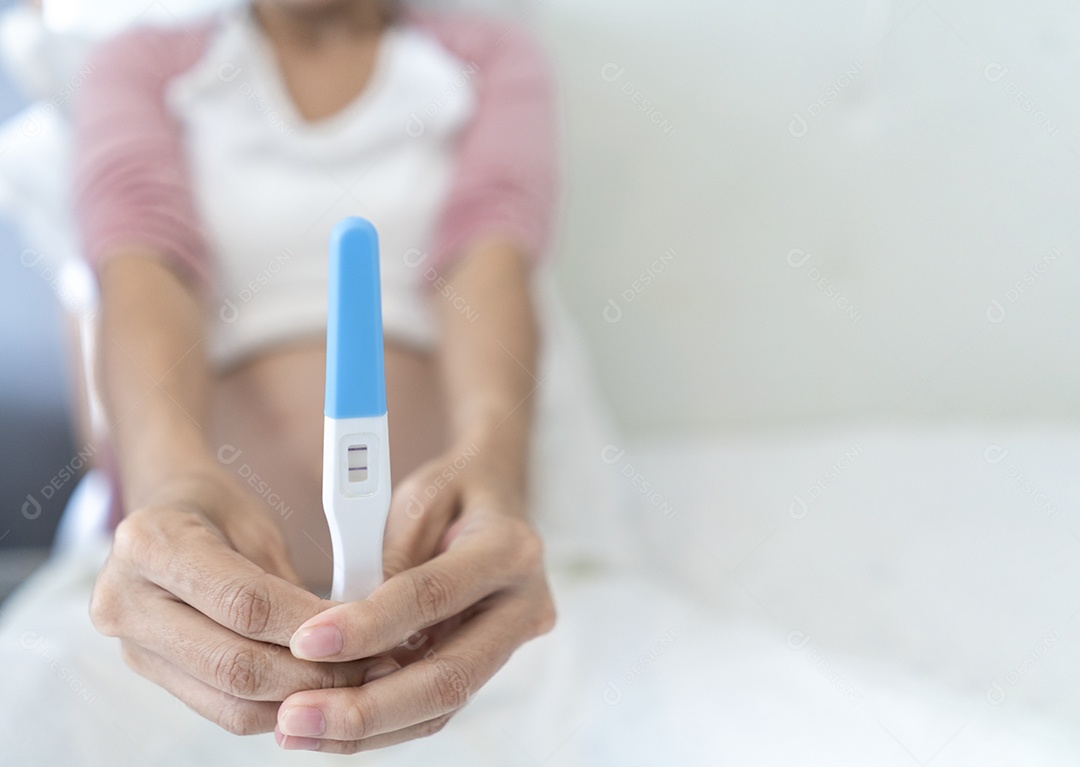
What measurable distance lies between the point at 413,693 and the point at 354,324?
0.47 ft

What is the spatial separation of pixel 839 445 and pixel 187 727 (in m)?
0.57

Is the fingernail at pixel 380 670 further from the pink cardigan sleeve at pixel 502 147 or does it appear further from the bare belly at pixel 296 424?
the pink cardigan sleeve at pixel 502 147

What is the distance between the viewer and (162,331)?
51 cm

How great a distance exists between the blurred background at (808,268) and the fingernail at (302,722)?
1.33ft

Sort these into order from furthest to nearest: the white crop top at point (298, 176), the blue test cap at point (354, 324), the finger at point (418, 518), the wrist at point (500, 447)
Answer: the white crop top at point (298, 176) → the wrist at point (500, 447) → the finger at point (418, 518) → the blue test cap at point (354, 324)

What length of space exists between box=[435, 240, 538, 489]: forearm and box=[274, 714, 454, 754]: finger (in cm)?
17

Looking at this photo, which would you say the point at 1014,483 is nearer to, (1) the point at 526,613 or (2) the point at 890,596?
(2) the point at 890,596

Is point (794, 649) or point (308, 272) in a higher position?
point (308, 272)

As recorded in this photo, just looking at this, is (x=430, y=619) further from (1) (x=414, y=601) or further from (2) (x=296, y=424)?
(2) (x=296, y=424)

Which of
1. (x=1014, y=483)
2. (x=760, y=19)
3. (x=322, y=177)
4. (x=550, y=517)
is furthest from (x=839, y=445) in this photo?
(x=322, y=177)

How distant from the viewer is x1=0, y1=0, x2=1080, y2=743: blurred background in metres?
0.67

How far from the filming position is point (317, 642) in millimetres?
283

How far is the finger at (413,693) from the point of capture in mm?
292

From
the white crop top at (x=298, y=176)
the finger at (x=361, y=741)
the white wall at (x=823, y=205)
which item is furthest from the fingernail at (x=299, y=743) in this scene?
the white wall at (x=823, y=205)
